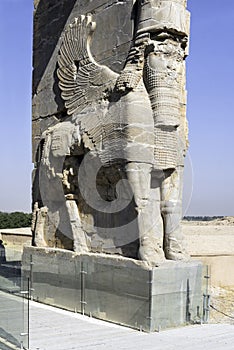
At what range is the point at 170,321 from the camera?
5664 millimetres

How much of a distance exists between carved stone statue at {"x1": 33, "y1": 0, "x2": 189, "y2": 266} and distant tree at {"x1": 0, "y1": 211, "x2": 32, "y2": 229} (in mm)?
18123

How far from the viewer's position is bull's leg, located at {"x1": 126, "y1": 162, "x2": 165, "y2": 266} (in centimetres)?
574

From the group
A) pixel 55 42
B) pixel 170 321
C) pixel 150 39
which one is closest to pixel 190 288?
pixel 170 321

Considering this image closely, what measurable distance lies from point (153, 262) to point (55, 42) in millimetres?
3983

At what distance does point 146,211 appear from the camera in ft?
19.1

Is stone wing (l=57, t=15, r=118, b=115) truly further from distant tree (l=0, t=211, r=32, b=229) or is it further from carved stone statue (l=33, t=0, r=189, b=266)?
distant tree (l=0, t=211, r=32, b=229)

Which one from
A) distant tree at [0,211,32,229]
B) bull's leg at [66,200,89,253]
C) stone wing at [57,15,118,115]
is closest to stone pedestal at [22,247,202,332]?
bull's leg at [66,200,89,253]

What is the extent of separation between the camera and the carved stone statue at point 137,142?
585cm

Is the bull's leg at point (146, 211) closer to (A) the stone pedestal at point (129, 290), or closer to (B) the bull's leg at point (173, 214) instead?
(B) the bull's leg at point (173, 214)

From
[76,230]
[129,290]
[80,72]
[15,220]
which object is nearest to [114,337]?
[129,290]

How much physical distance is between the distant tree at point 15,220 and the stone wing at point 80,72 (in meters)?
17.9

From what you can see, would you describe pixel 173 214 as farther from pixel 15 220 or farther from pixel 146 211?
pixel 15 220

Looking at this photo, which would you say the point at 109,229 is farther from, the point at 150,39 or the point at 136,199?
the point at 150,39

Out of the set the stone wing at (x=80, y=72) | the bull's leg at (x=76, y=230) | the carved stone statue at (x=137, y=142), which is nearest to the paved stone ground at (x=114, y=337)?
the carved stone statue at (x=137, y=142)
